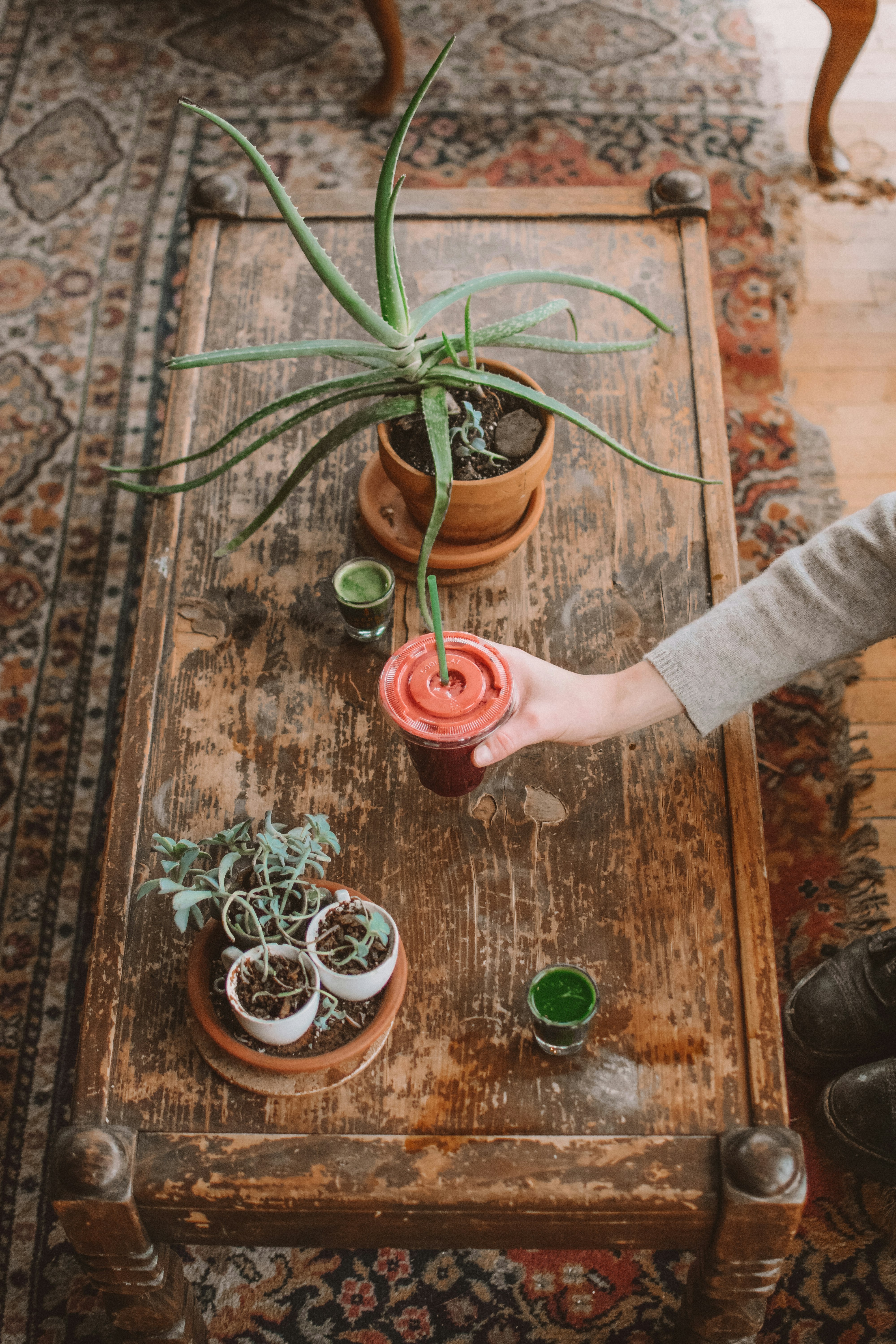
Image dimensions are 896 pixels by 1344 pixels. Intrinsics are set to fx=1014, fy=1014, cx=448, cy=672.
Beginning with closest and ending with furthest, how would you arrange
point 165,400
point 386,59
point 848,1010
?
point 848,1010 → point 165,400 → point 386,59

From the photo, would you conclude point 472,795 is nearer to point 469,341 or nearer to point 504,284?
point 469,341

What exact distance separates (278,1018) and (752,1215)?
1.47 ft

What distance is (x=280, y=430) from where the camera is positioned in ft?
3.60

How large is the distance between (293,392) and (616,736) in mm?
513

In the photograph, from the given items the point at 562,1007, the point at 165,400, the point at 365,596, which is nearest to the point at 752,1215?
the point at 562,1007

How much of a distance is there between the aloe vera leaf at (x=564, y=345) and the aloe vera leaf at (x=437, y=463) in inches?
4.0

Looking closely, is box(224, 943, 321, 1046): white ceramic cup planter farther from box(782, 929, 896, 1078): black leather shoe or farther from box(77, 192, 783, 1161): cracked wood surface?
box(782, 929, 896, 1078): black leather shoe

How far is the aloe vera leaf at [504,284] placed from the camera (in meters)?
1.12

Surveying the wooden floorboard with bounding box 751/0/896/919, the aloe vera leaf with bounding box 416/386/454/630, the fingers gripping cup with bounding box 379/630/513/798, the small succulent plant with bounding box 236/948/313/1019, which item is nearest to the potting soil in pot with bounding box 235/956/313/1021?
the small succulent plant with bounding box 236/948/313/1019

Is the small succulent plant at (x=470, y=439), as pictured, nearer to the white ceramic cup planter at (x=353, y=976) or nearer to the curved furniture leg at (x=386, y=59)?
the white ceramic cup planter at (x=353, y=976)

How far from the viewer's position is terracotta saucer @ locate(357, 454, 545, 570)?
1169mm

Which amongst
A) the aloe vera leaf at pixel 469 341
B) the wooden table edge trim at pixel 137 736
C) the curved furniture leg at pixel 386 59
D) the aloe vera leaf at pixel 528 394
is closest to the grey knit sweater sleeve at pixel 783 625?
the aloe vera leaf at pixel 528 394

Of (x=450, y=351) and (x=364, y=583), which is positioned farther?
(x=364, y=583)

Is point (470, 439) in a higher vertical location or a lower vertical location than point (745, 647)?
higher
